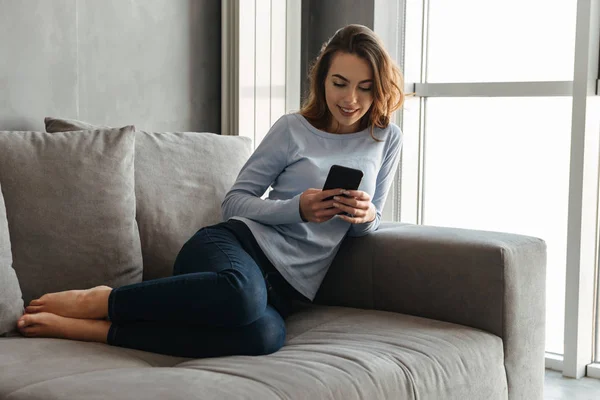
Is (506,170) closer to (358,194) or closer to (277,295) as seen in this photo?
(358,194)

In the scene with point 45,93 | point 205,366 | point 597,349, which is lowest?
point 597,349

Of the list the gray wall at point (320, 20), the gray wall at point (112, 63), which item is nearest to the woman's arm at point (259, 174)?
the gray wall at point (112, 63)

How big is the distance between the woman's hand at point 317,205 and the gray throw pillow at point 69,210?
471 millimetres

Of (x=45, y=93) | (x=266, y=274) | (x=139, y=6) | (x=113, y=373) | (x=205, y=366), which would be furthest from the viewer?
(x=139, y=6)

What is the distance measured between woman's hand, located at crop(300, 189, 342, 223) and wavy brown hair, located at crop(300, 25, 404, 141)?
34cm

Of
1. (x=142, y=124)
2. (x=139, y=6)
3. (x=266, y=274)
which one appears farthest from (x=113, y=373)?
(x=139, y=6)

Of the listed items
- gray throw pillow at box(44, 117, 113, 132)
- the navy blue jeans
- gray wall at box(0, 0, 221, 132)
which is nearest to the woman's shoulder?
the navy blue jeans

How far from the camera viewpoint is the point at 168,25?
276 cm

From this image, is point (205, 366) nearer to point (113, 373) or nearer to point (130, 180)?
point (113, 373)

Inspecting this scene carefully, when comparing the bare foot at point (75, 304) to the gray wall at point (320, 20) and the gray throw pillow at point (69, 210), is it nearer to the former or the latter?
the gray throw pillow at point (69, 210)

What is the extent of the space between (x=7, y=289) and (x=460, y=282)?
111 centimetres

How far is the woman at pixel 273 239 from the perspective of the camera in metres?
1.65

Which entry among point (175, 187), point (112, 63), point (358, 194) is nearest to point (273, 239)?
point (358, 194)

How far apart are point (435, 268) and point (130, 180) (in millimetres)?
852
